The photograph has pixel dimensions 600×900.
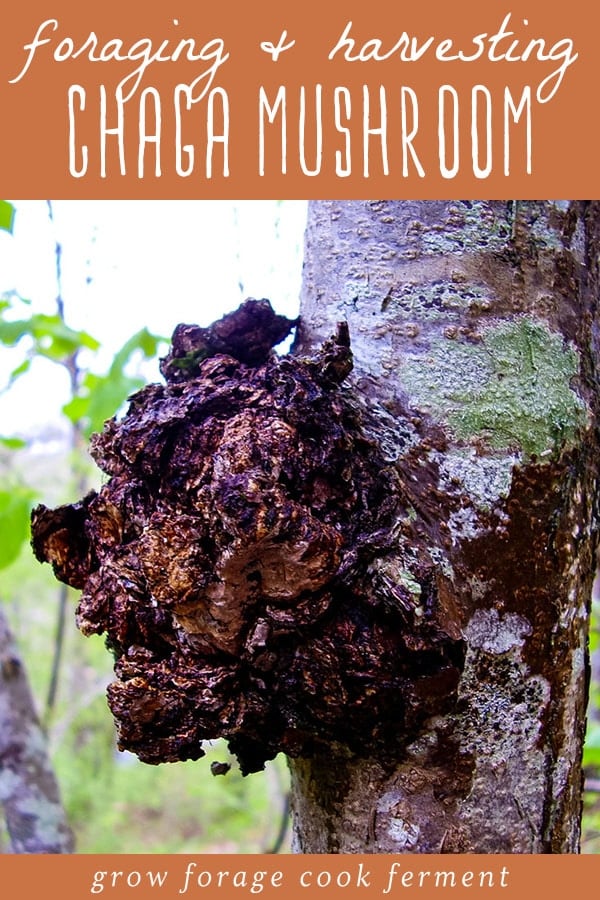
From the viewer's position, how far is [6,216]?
2.92 feet

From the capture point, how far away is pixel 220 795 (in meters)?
7.48

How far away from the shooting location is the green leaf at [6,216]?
2.91 ft

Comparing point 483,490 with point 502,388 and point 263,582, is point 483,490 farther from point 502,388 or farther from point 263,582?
point 263,582

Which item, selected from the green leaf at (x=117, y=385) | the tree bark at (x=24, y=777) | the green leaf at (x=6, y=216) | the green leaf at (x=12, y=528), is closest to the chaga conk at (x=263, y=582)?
the green leaf at (x=6, y=216)

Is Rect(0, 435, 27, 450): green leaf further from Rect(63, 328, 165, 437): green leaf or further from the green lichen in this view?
the green lichen

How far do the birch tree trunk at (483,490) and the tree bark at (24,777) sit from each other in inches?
37.4

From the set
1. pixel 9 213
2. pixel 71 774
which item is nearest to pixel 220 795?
pixel 71 774

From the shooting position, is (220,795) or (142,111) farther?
(220,795)

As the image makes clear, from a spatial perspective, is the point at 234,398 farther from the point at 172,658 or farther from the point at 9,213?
the point at 9,213

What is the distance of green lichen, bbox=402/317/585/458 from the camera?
583mm

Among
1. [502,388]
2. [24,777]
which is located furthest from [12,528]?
[502,388]

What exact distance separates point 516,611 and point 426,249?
32cm

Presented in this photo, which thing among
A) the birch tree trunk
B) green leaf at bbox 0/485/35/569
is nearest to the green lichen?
the birch tree trunk

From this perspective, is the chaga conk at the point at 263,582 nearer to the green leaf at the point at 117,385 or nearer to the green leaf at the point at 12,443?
the green leaf at the point at 117,385
